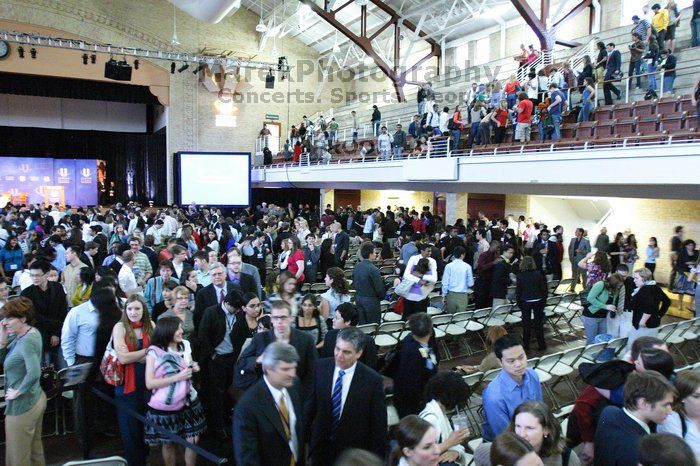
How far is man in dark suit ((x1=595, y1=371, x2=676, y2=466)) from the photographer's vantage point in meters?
2.40

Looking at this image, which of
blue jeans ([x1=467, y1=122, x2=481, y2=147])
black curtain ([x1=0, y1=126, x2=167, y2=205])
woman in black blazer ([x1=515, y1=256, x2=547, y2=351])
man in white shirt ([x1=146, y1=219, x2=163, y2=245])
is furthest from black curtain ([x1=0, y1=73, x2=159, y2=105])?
woman in black blazer ([x1=515, y1=256, x2=547, y2=351])

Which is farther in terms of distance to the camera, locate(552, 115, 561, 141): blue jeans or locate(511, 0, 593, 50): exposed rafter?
locate(511, 0, 593, 50): exposed rafter

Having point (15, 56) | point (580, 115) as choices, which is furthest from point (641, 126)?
point (15, 56)

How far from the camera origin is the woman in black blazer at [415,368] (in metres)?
3.44

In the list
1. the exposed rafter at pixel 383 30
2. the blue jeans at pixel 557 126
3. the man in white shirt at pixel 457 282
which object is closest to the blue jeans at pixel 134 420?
the man in white shirt at pixel 457 282

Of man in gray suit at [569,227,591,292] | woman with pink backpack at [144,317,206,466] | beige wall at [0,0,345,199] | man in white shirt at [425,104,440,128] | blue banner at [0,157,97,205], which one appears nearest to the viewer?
woman with pink backpack at [144,317,206,466]

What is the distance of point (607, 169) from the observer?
28.8 feet

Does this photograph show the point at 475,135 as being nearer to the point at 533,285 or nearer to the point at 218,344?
the point at 533,285

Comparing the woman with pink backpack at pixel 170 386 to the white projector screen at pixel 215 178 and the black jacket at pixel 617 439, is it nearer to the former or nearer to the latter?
the black jacket at pixel 617 439

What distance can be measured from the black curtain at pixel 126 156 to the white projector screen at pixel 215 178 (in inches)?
323

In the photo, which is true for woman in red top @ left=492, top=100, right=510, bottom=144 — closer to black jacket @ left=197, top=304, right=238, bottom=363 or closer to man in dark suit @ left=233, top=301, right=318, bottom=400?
black jacket @ left=197, top=304, right=238, bottom=363

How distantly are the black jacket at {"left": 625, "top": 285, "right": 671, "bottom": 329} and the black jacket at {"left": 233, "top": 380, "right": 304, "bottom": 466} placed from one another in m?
4.57

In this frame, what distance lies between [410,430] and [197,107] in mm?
25614

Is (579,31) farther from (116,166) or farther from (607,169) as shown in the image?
(116,166)
